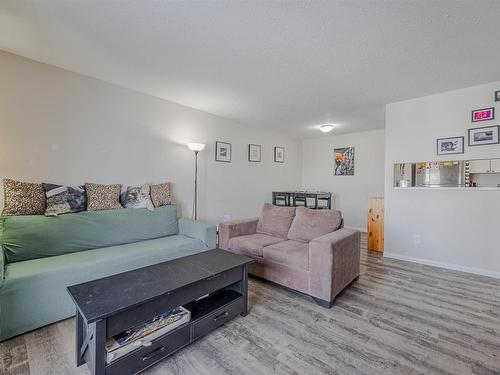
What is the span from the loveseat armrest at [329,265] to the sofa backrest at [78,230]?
6.08ft

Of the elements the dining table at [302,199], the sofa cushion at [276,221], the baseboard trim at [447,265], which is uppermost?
the dining table at [302,199]

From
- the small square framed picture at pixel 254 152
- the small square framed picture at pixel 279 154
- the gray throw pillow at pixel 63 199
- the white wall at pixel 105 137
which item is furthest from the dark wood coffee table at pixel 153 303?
the small square framed picture at pixel 279 154

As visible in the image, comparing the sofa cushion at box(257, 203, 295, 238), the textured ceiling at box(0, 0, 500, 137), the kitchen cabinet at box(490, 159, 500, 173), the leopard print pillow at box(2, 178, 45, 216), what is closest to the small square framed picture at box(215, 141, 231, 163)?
the textured ceiling at box(0, 0, 500, 137)

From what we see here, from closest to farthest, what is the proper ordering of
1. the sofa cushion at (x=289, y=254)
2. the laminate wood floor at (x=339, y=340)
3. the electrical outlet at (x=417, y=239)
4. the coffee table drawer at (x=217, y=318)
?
1. the laminate wood floor at (x=339, y=340)
2. the coffee table drawer at (x=217, y=318)
3. the sofa cushion at (x=289, y=254)
4. the electrical outlet at (x=417, y=239)

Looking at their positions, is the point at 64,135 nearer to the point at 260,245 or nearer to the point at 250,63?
the point at 250,63

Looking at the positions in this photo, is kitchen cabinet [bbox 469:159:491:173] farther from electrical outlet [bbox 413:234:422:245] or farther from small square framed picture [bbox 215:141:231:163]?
small square framed picture [bbox 215:141:231:163]

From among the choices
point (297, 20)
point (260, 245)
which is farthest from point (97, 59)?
point (260, 245)

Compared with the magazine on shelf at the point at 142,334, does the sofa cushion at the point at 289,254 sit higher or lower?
higher

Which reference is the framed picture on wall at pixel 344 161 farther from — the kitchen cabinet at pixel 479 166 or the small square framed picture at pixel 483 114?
the small square framed picture at pixel 483 114

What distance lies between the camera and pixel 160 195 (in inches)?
127

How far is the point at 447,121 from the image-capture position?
3137 millimetres

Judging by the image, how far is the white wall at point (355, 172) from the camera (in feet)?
17.3

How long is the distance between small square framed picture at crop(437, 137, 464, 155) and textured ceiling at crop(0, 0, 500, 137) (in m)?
0.68

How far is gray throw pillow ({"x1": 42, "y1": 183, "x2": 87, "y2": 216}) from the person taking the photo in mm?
2348
